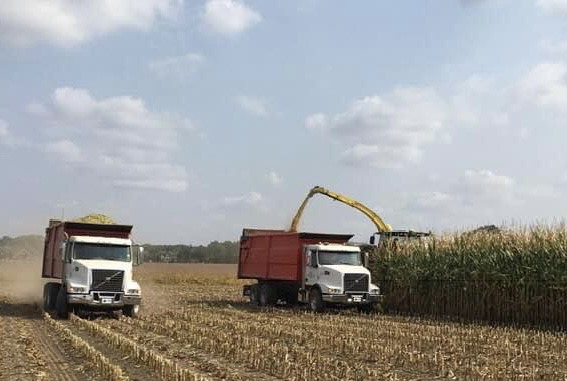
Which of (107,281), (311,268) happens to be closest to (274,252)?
(311,268)

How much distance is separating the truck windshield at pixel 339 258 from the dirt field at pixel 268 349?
313 cm

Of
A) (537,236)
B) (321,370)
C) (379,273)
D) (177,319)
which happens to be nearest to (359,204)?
(379,273)

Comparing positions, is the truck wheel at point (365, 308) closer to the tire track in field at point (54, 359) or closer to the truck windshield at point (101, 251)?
the truck windshield at point (101, 251)

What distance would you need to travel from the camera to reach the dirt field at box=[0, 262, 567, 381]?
12.0 meters

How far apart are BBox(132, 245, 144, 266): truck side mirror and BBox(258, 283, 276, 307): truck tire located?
740 cm

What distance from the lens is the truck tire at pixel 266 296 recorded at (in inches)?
1151

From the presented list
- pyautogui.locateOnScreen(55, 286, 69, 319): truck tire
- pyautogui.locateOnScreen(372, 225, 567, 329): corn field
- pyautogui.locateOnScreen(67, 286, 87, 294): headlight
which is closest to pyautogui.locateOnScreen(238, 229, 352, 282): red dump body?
pyautogui.locateOnScreen(372, 225, 567, 329): corn field

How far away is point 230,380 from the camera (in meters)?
11.2

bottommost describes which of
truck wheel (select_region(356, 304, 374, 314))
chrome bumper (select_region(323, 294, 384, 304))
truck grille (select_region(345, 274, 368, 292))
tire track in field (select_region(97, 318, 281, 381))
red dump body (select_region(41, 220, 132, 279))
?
tire track in field (select_region(97, 318, 281, 381))

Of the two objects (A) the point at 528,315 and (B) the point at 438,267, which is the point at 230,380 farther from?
(B) the point at 438,267

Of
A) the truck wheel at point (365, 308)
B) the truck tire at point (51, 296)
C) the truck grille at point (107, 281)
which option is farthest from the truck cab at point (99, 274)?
the truck wheel at point (365, 308)

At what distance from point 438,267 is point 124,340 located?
594 inches

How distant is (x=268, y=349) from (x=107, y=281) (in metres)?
8.98

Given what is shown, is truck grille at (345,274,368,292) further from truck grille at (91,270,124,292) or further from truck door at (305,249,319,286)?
truck grille at (91,270,124,292)
